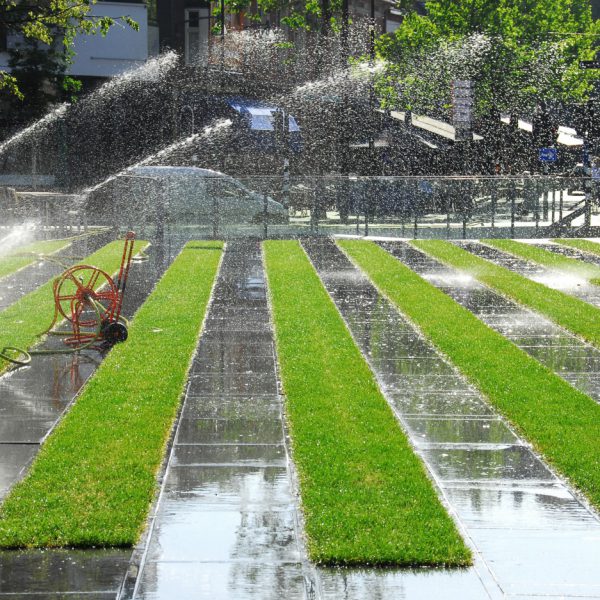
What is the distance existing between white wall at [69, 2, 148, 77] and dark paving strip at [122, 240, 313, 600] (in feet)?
120

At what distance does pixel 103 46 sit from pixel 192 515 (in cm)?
4149

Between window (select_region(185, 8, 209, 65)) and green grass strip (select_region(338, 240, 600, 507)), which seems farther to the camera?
window (select_region(185, 8, 209, 65))

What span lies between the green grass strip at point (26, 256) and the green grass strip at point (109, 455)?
5.15 meters

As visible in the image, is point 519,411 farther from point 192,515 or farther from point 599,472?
point 192,515

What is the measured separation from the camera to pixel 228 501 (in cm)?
662

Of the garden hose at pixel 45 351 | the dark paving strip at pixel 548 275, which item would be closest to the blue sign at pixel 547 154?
the dark paving strip at pixel 548 275

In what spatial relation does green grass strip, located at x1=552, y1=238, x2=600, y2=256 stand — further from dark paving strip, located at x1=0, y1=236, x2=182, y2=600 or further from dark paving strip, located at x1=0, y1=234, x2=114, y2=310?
dark paving strip, located at x1=0, y1=236, x2=182, y2=600

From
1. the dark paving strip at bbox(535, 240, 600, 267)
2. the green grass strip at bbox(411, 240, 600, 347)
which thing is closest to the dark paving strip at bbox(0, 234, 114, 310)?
Result: the green grass strip at bbox(411, 240, 600, 347)

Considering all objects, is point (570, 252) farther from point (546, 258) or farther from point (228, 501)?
point (228, 501)

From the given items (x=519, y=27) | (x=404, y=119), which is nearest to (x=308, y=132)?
(x=404, y=119)

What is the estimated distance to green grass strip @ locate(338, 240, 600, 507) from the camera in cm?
762

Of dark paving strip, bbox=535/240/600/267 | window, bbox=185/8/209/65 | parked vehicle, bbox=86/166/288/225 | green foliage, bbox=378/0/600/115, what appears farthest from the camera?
window, bbox=185/8/209/65

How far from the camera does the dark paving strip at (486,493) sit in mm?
5504

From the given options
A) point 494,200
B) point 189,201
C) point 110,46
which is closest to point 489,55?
point 110,46
